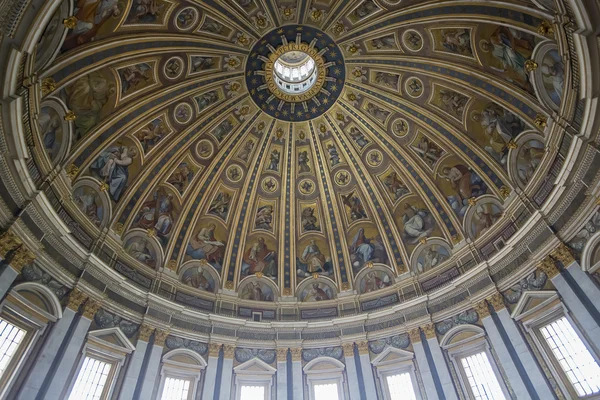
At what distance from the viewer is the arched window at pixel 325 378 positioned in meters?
18.0

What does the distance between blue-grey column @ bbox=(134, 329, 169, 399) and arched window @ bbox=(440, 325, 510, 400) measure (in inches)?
487

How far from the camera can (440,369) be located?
54.6 ft

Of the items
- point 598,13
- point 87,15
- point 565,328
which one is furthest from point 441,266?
point 87,15

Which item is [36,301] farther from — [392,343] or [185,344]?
[392,343]

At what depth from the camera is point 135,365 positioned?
52.2 feet

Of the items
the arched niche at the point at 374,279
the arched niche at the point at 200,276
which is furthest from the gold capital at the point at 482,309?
the arched niche at the point at 200,276

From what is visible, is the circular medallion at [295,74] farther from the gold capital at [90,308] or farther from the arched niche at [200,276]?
the gold capital at [90,308]

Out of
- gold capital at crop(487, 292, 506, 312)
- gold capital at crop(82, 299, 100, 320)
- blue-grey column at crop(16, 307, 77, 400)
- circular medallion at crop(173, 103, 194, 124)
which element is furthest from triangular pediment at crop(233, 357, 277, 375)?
circular medallion at crop(173, 103, 194, 124)

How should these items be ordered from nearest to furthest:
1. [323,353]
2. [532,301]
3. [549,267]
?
[549,267] → [532,301] → [323,353]

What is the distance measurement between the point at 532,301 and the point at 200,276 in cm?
1589

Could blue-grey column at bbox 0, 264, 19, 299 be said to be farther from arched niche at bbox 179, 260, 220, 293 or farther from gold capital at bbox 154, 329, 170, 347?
arched niche at bbox 179, 260, 220, 293

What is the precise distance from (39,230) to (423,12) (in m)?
18.4

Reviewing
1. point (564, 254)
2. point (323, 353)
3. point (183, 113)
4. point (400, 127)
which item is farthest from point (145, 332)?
point (400, 127)

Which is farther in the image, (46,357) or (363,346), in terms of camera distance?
(363,346)
